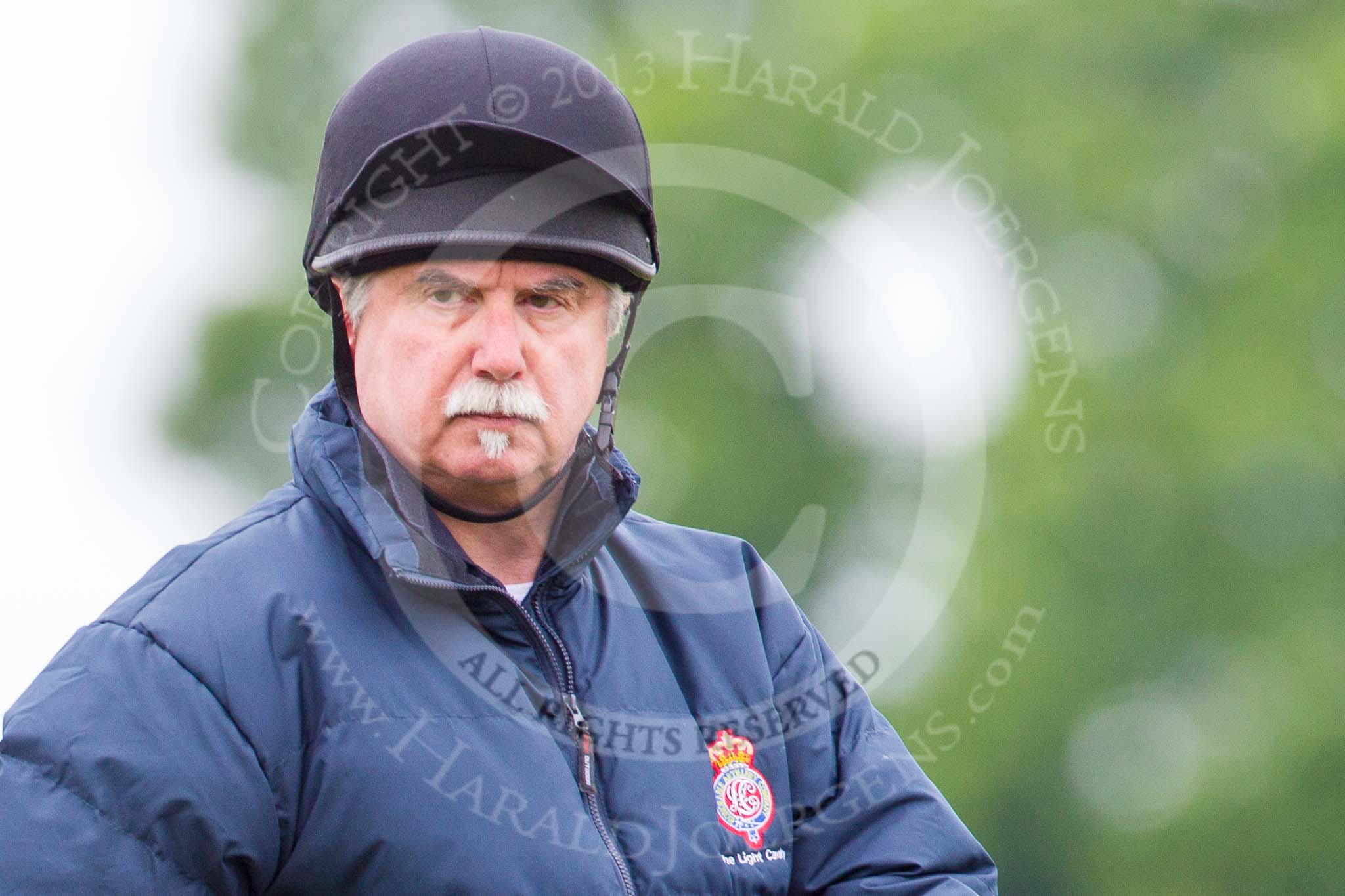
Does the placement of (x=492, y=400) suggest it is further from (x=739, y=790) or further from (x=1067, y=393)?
(x=1067, y=393)

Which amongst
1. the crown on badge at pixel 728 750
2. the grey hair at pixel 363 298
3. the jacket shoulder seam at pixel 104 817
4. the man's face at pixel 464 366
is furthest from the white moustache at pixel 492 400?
the jacket shoulder seam at pixel 104 817

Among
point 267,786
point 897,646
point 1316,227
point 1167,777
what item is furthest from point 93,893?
point 1316,227

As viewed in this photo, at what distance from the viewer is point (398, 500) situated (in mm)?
2193

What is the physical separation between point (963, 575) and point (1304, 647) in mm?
2577

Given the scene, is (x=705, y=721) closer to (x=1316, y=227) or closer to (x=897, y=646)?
(x=897, y=646)

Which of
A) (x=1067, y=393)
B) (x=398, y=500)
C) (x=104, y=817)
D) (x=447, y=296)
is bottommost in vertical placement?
(x=104, y=817)

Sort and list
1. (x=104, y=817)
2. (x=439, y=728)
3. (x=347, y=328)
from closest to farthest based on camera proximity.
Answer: (x=104, y=817)
(x=439, y=728)
(x=347, y=328)

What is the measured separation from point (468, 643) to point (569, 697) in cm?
17

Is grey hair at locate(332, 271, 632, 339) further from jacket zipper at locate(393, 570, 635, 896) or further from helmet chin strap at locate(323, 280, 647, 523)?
jacket zipper at locate(393, 570, 635, 896)

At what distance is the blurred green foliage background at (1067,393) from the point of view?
10.5 m

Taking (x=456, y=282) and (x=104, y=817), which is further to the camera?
(x=456, y=282)

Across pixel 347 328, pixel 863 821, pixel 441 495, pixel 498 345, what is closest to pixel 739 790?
pixel 863 821

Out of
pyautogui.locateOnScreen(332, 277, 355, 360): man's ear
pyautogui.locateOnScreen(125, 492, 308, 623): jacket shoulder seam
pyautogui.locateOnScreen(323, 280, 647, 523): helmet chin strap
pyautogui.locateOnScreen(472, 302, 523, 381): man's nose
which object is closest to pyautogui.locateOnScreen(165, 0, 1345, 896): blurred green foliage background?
pyautogui.locateOnScreen(323, 280, 647, 523): helmet chin strap

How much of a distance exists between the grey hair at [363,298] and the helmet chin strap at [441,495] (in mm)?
49
